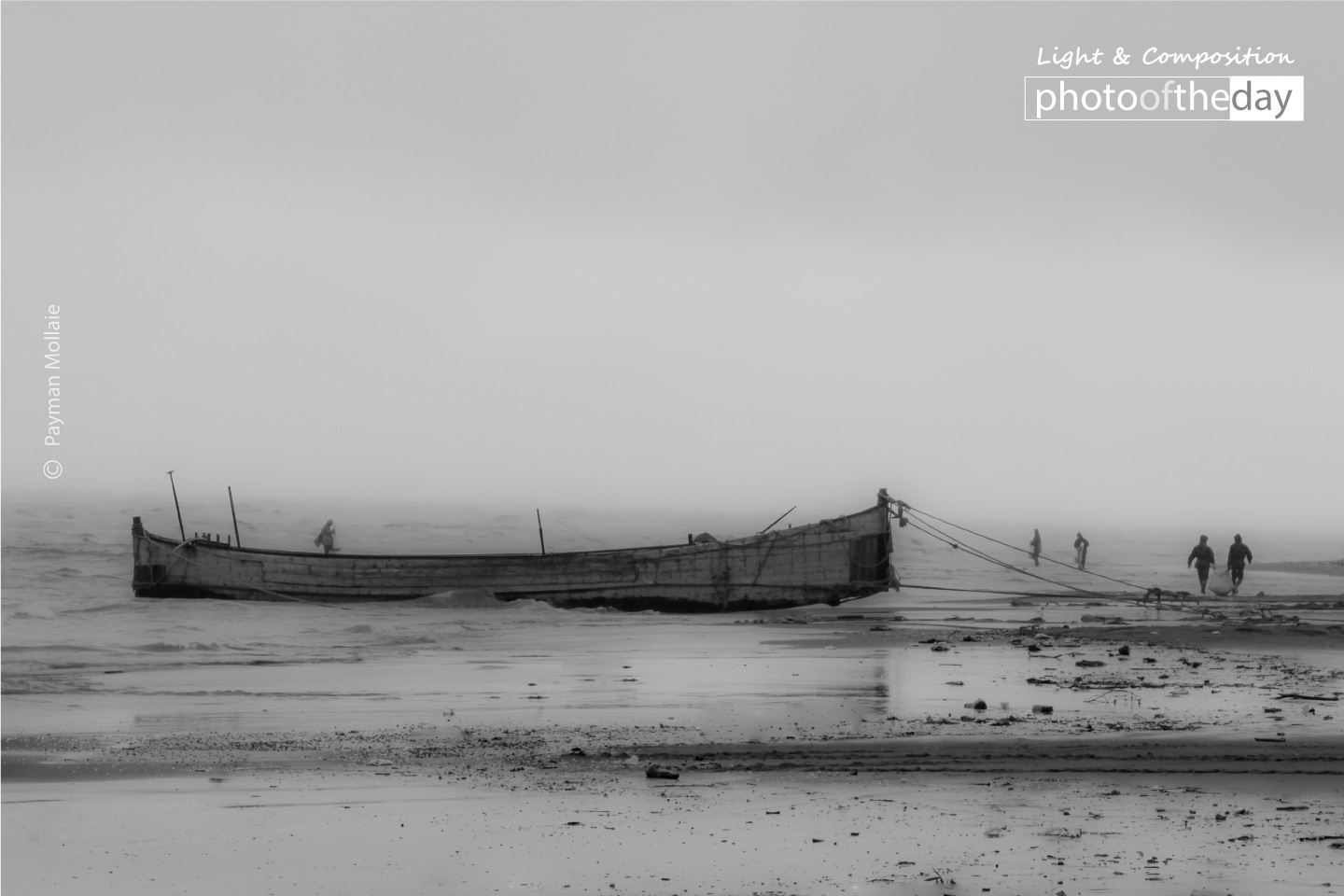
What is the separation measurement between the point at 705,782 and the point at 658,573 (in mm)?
20109

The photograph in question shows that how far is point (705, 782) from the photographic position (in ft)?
28.3

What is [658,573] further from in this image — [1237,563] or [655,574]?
[1237,563]

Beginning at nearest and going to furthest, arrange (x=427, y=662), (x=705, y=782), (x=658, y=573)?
1. (x=705, y=782)
2. (x=427, y=662)
3. (x=658, y=573)

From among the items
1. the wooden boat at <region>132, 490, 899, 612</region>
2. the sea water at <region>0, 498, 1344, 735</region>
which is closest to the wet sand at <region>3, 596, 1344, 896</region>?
the sea water at <region>0, 498, 1344, 735</region>

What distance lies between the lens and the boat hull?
28656 mm

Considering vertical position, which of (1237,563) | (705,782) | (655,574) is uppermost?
(1237,563)

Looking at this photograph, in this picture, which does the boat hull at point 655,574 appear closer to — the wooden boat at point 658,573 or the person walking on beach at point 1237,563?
the wooden boat at point 658,573

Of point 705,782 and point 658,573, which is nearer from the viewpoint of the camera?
point 705,782

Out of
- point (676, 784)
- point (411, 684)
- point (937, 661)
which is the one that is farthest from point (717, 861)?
point (937, 661)

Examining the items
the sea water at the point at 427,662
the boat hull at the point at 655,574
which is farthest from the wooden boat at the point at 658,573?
the sea water at the point at 427,662

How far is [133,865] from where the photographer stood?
22.4 feet

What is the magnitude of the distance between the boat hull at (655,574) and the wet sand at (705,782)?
41.2ft

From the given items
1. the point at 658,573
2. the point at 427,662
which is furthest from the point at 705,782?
the point at 658,573

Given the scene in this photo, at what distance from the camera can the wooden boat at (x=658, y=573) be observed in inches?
1128
